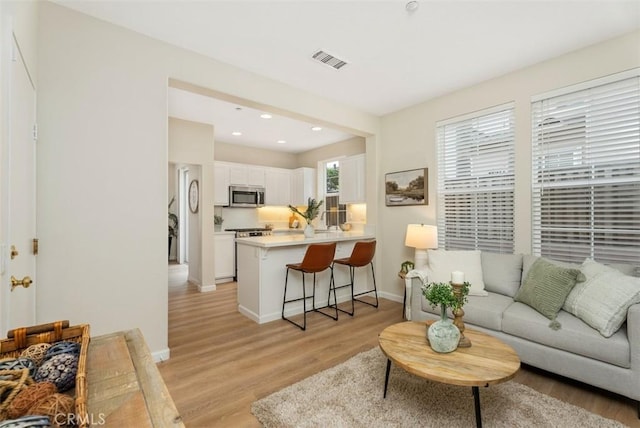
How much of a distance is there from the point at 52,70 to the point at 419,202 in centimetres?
395

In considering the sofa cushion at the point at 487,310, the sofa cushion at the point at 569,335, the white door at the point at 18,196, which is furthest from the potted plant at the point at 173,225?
the sofa cushion at the point at 569,335

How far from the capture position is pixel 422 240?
12.1 ft

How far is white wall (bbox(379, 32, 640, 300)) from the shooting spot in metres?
2.75

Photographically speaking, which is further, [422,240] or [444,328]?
[422,240]

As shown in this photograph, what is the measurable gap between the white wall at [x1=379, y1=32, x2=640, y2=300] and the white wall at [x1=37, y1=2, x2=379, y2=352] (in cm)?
289

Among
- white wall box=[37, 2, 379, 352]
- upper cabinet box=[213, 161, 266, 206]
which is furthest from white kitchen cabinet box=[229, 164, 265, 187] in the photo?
white wall box=[37, 2, 379, 352]

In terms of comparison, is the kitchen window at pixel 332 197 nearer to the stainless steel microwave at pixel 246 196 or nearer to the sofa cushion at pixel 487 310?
the stainless steel microwave at pixel 246 196

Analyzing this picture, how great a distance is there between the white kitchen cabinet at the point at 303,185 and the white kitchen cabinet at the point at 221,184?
1.60 metres

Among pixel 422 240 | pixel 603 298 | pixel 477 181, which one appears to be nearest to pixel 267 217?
pixel 422 240

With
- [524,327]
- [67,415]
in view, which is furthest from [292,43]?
[524,327]

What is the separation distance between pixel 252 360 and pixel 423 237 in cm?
237

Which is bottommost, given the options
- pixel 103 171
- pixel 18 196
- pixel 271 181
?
pixel 18 196

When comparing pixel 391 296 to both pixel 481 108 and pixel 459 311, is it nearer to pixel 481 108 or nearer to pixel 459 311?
pixel 459 311

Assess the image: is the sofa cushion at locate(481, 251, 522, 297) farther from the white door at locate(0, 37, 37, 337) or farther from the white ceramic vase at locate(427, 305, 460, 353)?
the white door at locate(0, 37, 37, 337)
